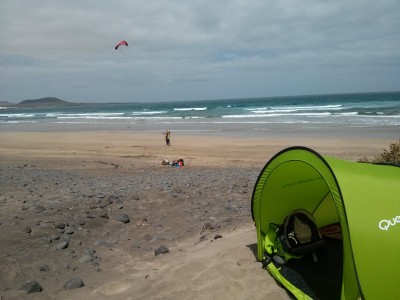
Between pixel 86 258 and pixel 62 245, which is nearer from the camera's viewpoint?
pixel 86 258

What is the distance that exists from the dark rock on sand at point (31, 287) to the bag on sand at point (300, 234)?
2.96 metres

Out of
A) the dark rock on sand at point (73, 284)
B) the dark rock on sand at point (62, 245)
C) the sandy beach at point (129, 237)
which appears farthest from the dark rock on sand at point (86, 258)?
the dark rock on sand at point (73, 284)

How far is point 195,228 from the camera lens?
6.31m

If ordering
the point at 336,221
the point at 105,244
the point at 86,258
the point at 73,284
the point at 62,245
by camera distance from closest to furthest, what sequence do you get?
the point at 73,284, the point at 336,221, the point at 86,258, the point at 62,245, the point at 105,244

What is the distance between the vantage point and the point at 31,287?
13.9 ft

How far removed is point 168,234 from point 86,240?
52.5 inches

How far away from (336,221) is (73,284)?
342cm

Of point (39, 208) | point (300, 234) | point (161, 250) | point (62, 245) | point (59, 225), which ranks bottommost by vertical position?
point (161, 250)

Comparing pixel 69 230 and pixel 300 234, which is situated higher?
pixel 300 234

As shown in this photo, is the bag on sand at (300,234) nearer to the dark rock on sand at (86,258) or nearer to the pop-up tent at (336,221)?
the pop-up tent at (336,221)

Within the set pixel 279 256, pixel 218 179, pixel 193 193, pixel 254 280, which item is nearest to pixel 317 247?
pixel 279 256

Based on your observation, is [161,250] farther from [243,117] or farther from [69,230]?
[243,117]

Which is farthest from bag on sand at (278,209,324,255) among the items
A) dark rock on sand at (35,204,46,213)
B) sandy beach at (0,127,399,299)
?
dark rock on sand at (35,204,46,213)

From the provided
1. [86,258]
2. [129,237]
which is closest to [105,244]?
[129,237]
